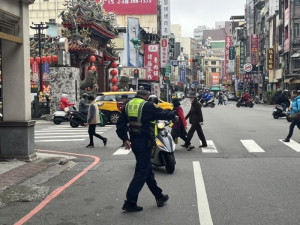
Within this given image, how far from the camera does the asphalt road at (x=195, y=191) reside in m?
6.09

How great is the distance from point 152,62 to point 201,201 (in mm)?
57268

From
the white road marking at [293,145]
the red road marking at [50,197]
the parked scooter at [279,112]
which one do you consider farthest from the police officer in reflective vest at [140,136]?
the parked scooter at [279,112]

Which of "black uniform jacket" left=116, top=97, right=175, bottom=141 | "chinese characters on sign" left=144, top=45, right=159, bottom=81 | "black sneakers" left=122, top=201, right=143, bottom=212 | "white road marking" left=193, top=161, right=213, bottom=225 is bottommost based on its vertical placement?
"white road marking" left=193, top=161, right=213, bottom=225

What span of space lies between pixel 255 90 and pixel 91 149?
254 feet

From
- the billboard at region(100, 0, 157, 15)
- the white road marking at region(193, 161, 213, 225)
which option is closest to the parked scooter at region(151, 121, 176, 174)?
the white road marking at region(193, 161, 213, 225)

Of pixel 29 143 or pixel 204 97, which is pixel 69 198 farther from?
pixel 204 97

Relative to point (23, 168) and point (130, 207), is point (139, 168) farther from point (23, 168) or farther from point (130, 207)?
point (23, 168)

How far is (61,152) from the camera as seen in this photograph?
13656 millimetres

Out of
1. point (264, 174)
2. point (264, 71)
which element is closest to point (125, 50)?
point (264, 71)

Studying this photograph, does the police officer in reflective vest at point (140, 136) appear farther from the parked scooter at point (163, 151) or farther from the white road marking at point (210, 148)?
the white road marking at point (210, 148)

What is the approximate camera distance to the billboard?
7025cm

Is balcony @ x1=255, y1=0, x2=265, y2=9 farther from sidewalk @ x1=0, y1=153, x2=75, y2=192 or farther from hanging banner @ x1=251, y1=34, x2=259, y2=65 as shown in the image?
sidewalk @ x1=0, y1=153, x2=75, y2=192

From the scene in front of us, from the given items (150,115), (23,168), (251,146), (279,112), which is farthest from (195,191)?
(279,112)

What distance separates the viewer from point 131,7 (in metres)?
70.7
